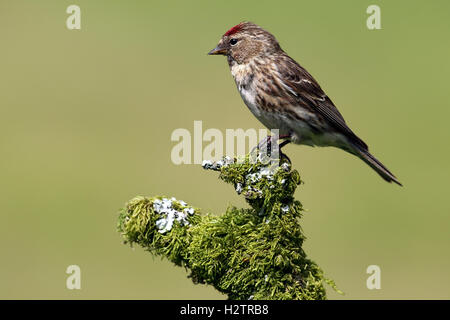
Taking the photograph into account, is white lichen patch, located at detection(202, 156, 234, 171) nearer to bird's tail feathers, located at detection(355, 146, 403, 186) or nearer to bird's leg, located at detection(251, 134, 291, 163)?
bird's leg, located at detection(251, 134, 291, 163)

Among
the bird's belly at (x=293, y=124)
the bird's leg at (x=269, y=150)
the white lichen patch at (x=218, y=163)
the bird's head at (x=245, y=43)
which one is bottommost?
the white lichen patch at (x=218, y=163)

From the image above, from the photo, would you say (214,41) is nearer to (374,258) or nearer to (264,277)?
(374,258)

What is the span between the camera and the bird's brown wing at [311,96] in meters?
6.68

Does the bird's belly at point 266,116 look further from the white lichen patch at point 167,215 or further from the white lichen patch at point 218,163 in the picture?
the white lichen patch at point 167,215

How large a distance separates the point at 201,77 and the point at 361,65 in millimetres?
3614

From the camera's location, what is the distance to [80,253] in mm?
10992

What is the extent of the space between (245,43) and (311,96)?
79 centimetres

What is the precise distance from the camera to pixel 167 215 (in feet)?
15.4

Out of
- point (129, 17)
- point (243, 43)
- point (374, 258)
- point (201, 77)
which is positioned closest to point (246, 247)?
point (243, 43)

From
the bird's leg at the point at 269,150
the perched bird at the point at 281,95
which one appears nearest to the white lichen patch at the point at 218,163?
the bird's leg at the point at 269,150

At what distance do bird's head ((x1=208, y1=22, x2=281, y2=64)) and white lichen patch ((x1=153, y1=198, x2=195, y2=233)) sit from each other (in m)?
2.38

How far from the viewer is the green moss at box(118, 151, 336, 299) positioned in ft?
14.5

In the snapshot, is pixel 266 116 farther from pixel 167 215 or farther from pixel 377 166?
pixel 167 215

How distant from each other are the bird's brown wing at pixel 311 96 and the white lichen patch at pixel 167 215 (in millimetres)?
2328
